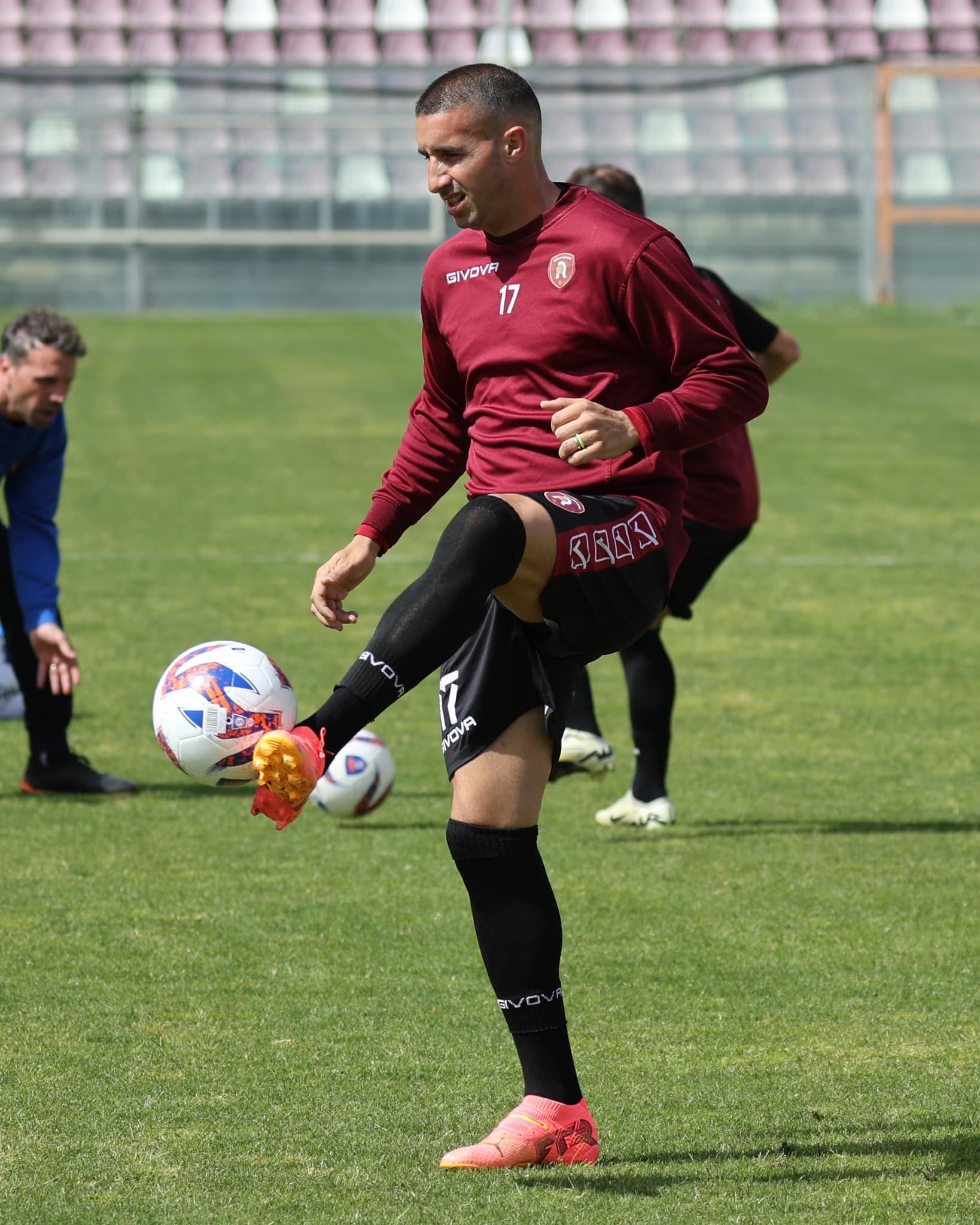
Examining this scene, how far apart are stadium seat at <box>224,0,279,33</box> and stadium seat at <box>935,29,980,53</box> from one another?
11496 mm

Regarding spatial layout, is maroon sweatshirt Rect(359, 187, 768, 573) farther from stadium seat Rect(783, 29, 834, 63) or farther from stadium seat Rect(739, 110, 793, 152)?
stadium seat Rect(783, 29, 834, 63)

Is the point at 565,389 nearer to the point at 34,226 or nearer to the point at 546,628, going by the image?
the point at 546,628

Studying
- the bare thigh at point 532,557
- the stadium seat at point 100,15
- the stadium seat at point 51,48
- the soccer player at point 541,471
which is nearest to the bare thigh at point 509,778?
the soccer player at point 541,471

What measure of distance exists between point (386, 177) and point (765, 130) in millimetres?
5989

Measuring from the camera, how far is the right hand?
3.72 meters

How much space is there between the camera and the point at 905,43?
3278cm

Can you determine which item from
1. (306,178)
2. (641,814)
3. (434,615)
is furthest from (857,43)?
(434,615)

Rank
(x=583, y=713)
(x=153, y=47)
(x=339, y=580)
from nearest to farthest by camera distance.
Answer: (x=339, y=580) < (x=583, y=713) < (x=153, y=47)

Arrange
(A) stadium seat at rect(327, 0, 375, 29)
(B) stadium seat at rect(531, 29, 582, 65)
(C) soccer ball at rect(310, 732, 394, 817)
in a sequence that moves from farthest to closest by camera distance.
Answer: (A) stadium seat at rect(327, 0, 375, 29) < (B) stadium seat at rect(531, 29, 582, 65) < (C) soccer ball at rect(310, 732, 394, 817)

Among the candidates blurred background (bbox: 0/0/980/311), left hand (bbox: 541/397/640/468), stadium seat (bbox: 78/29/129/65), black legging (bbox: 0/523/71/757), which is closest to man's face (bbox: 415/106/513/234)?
left hand (bbox: 541/397/640/468)

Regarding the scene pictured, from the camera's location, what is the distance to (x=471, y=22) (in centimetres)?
A: 3225

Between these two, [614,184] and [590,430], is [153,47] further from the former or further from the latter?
[590,430]

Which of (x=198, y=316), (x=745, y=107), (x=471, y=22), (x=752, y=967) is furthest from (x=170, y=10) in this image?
(x=752, y=967)

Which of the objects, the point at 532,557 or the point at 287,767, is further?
the point at 532,557
